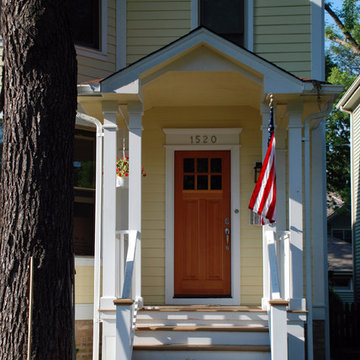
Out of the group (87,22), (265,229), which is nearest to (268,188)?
(265,229)

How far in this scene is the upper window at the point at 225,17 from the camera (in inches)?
368

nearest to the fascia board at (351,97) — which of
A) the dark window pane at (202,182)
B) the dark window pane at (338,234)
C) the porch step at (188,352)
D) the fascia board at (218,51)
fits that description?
the dark window pane at (202,182)

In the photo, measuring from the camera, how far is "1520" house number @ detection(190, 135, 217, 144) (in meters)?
9.09

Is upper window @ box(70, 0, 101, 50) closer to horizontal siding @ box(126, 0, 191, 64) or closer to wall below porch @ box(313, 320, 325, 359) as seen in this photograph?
horizontal siding @ box(126, 0, 191, 64)

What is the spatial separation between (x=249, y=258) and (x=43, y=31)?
16.3ft

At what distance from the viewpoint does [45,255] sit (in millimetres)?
4883

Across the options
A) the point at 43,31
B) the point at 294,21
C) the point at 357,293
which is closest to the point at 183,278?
the point at 294,21

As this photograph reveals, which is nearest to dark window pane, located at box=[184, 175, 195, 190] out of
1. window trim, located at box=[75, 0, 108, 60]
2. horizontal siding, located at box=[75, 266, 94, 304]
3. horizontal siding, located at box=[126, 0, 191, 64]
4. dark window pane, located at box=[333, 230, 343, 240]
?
horizontal siding, located at box=[75, 266, 94, 304]

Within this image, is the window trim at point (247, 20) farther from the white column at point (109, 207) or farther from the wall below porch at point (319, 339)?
the wall below porch at point (319, 339)

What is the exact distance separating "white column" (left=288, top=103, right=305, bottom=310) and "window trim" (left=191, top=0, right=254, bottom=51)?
200 cm

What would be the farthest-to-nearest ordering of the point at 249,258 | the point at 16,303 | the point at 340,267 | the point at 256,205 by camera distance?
1. the point at 340,267
2. the point at 249,258
3. the point at 256,205
4. the point at 16,303

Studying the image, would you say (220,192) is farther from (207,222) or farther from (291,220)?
(291,220)

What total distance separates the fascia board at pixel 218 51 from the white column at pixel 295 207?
39 centimetres

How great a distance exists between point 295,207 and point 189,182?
215cm
